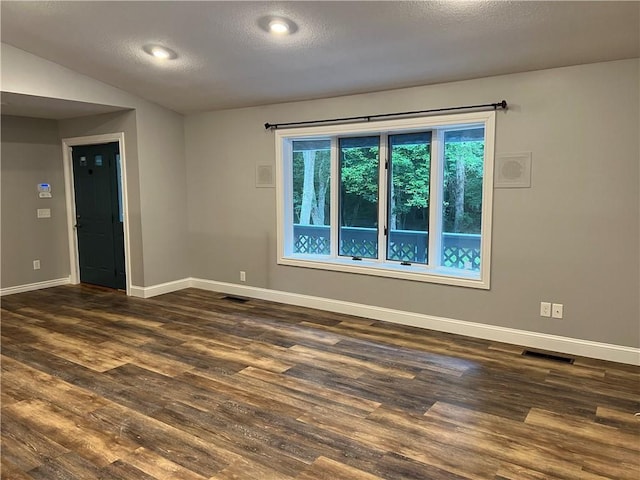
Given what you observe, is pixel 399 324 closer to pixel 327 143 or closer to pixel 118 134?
pixel 327 143

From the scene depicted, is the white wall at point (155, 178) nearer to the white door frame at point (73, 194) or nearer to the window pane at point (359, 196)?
the white door frame at point (73, 194)

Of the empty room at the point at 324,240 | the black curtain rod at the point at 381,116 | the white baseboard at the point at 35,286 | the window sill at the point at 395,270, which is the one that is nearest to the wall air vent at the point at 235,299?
the empty room at the point at 324,240

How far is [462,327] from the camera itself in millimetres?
4168

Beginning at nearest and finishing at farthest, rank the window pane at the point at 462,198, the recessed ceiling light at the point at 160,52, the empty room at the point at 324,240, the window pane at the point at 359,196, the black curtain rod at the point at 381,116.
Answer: the empty room at the point at 324,240, the black curtain rod at the point at 381,116, the recessed ceiling light at the point at 160,52, the window pane at the point at 462,198, the window pane at the point at 359,196

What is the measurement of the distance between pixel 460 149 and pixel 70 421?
3.69 m

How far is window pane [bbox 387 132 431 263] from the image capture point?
4461 mm

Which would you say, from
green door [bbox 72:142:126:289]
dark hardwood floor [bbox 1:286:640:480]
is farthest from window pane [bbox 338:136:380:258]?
green door [bbox 72:142:126:289]

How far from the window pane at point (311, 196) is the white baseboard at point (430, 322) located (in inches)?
24.6

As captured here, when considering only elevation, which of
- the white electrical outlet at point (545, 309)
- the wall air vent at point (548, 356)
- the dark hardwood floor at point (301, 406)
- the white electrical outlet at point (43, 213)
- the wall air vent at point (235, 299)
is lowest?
the dark hardwood floor at point (301, 406)

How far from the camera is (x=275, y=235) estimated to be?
5270mm

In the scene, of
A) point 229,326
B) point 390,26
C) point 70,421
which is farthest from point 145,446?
point 390,26

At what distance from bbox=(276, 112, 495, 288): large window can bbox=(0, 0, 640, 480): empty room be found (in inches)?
1.0

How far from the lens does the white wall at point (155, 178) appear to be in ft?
15.9

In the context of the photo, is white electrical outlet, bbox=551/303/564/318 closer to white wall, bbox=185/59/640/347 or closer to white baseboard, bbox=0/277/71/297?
white wall, bbox=185/59/640/347
